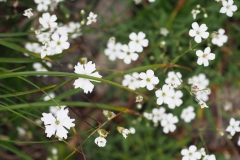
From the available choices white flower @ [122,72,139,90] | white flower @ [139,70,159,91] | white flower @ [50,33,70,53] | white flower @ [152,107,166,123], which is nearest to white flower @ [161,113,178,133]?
white flower @ [152,107,166,123]

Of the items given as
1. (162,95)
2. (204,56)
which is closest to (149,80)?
(162,95)

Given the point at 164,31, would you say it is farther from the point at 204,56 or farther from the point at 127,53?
the point at 204,56

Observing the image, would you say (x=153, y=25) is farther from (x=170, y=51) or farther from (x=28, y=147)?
(x=28, y=147)

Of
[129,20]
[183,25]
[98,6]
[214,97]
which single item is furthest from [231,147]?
[98,6]

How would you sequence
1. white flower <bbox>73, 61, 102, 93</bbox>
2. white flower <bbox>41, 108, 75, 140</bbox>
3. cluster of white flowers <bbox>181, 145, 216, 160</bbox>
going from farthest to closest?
cluster of white flowers <bbox>181, 145, 216, 160</bbox> < white flower <bbox>73, 61, 102, 93</bbox> < white flower <bbox>41, 108, 75, 140</bbox>

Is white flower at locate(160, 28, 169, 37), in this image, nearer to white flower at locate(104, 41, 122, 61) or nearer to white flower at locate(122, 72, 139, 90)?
white flower at locate(104, 41, 122, 61)

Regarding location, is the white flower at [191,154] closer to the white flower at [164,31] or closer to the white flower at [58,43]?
the white flower at [164,31]

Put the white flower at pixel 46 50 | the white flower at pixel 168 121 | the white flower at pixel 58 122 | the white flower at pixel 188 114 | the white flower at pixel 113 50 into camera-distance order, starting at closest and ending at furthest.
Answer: the white flower at pixel 58 122, the white flower at pixel 46 50, the white flower at pixel 168 121, the white flower at pixel 188 114, the white flower at pixel 113 50

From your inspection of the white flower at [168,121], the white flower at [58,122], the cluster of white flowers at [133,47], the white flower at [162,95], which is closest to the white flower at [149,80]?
the white flower at [162,95]
